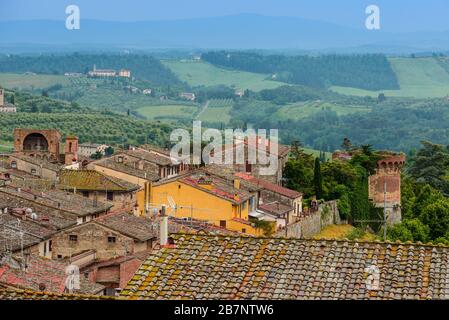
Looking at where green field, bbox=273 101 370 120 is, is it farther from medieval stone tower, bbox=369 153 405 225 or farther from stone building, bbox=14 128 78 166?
medieval stone tower, bbox=369 153 405 225

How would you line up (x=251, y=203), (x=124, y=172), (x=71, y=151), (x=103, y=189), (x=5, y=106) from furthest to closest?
(x=5, y=106) < (x=71, y=151) < (x=124, y=172) < (x=103, y=189) < (x=251, y=203)

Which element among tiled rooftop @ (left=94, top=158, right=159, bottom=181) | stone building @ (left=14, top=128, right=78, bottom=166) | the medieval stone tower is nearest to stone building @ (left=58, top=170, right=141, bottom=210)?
tiled rooftop @ (left=94, top=158, right=159, bottom=181)

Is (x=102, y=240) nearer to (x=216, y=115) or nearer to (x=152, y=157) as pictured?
(x=152, y=157)

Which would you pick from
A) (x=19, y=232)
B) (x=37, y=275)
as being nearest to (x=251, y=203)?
(x=19, y=232)

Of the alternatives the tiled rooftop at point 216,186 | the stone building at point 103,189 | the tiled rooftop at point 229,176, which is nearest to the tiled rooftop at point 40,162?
the stone building at point 103,189

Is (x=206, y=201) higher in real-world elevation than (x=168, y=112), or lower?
higher
